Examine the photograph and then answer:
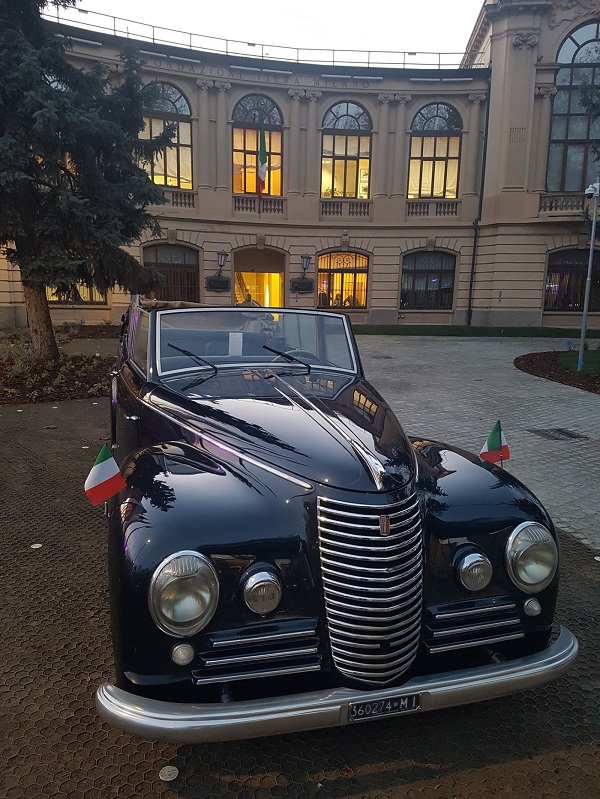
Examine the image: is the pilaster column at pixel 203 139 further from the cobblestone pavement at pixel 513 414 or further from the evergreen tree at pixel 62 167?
the evergreen tree at pixel 62 167

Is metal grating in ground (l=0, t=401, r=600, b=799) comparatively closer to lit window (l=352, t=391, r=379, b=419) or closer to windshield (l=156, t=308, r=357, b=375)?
lit window (l=352, t=391, r=379, b=419)

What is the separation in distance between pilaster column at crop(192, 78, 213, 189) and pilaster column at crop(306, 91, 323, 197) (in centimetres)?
463

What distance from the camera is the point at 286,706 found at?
6.75ft

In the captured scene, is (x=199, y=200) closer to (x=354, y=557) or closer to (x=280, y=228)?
(x=280, y=228)

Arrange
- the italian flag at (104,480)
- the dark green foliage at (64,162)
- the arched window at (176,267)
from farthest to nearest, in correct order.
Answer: the arched window at (176,267), the dark green foliage at (64,162), the italian flag at (104,480)

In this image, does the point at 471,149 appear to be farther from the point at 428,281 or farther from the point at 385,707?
the point at 385,707

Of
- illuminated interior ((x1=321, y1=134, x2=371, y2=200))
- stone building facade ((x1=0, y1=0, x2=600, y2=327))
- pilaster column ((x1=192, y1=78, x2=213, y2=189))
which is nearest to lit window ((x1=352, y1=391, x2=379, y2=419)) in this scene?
stone building facade ((x1=0, y1=0, x2=600, y2=327))

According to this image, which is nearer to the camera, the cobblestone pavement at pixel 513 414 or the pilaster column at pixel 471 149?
the cobblestone pavement at pixel 513 414

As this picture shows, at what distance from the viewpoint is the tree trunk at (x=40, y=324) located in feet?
36.3

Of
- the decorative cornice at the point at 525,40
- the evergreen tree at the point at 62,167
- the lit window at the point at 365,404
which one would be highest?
the decorative cornice at the point at 525,40

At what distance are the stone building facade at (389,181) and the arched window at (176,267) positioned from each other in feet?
0.23

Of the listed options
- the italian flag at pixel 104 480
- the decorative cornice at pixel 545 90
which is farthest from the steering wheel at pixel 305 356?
the decorative cornice at pixel 545 90

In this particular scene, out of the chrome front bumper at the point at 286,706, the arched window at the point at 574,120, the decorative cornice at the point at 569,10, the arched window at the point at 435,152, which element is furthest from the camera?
the arched window at the point at 435,152

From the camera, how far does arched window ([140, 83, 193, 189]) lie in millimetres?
24359
